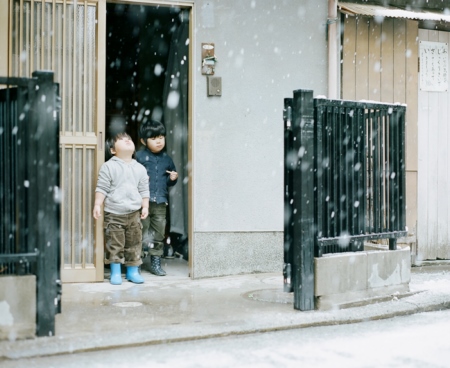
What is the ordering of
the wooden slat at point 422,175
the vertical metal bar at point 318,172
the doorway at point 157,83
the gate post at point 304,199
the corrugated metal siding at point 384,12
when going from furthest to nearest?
the doorway at point 157,83
the wooden slat at point 422,175
the corrugated metal siding at point 384,12
the vertical metal bar at point 318,172
the gate post at point 304,199

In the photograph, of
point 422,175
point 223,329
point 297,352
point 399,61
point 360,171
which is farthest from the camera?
point 422,175

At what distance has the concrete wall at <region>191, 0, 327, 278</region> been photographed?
8336 millimetres

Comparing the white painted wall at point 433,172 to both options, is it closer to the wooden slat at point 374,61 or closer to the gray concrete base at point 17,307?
the wooden slat at point 374,61

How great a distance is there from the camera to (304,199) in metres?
6.32

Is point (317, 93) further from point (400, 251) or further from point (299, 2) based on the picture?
point (400, 251)

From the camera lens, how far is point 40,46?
25.3 ft

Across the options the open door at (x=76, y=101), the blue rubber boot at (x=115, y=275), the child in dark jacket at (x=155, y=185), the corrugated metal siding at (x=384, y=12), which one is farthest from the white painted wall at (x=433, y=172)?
the open door at (x=76, y=101)

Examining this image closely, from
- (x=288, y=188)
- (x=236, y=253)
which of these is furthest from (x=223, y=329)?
(x=236, y=253)

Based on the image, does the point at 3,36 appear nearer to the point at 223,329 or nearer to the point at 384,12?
the point at 223,329

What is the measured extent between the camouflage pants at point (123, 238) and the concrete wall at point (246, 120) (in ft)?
2.29

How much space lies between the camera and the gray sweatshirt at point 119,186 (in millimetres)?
7793

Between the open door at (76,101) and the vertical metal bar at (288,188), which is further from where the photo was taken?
the open door at (76,101)

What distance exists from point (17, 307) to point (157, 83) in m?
6.11

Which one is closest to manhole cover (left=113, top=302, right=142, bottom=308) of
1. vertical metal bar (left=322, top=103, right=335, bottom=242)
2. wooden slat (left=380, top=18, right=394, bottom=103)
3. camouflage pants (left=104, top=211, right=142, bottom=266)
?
camouflage pants (left=104, top=211, right=142, bottom=266)
